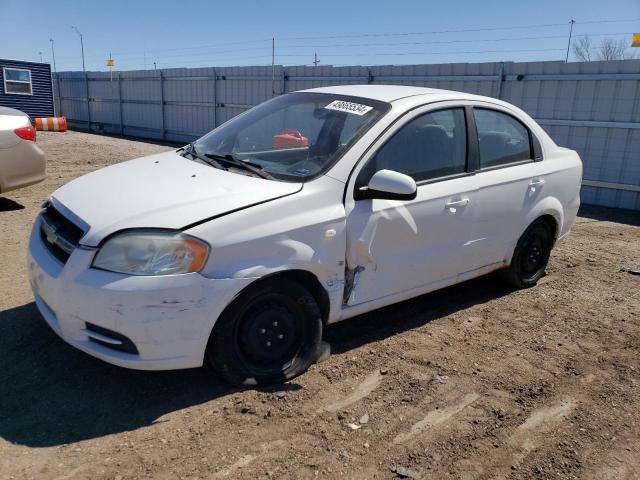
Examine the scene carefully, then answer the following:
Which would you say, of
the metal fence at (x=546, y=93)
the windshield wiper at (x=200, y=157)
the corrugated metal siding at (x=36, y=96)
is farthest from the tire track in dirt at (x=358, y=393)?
the corrugated metal siding at (x=36, y=96)

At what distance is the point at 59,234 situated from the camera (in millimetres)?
3113

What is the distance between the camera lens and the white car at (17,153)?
675 cm

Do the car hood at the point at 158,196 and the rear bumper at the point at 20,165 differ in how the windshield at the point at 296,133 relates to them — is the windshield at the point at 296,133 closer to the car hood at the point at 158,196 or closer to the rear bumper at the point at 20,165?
the car hood at the point at 158,196

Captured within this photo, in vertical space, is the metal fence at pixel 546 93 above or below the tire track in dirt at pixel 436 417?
above

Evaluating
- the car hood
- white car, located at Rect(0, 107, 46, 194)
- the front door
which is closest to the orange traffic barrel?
white car, located at Rect(0, 107, 46, 194)

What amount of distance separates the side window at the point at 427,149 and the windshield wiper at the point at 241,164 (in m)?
0.59

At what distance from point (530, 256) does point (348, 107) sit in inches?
91.5

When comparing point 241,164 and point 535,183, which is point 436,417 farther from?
point 535,183

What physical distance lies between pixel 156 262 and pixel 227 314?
46cm

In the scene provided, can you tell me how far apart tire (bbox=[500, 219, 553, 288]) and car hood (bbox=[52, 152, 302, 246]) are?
249cm

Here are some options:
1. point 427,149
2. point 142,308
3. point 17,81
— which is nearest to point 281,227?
point 142,308

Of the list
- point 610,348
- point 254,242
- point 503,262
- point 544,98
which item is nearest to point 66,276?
point 254,242

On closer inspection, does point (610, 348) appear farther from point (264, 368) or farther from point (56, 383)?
point (56, 383)

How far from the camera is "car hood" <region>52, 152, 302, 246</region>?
9.37 feet
